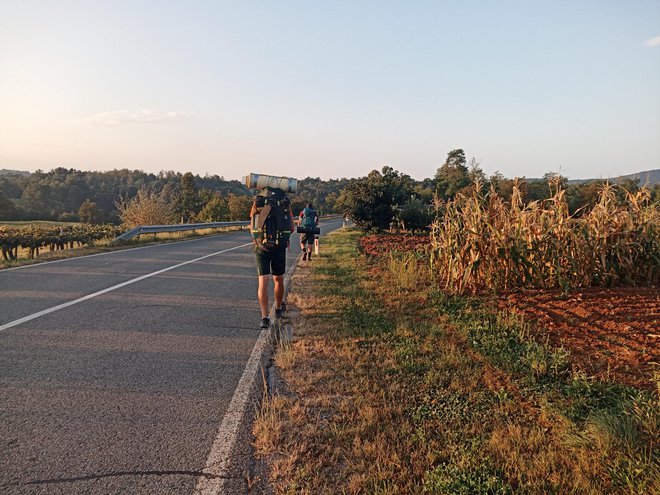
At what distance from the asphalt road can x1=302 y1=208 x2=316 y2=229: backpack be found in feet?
14.7

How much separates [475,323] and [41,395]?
471 cm

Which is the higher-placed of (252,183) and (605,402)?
(252,183)

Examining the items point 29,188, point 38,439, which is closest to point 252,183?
point 38,439

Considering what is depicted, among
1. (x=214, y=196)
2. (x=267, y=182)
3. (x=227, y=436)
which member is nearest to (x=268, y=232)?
(x=267, y=182)

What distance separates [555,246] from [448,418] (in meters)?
4.25

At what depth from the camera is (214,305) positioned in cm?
729

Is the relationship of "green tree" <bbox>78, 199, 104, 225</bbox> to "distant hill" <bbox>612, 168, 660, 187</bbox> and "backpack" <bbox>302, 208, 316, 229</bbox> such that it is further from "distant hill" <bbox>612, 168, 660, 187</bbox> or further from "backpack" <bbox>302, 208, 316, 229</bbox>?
"distant hill" <bbox>612, 168, 660, 187</bbox>

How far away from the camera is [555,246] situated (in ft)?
21.0

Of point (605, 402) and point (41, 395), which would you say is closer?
point (605, 402)

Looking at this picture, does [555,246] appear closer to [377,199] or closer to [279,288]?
[279,288]

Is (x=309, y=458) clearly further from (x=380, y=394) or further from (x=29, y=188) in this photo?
(x=29, y=188)

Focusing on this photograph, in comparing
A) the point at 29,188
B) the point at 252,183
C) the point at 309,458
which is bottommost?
the point at 309,458

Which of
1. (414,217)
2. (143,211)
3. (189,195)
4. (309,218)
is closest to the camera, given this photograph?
(309,218)

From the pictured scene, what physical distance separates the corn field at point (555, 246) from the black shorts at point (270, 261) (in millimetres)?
2944
